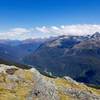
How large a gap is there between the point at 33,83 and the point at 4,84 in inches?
621

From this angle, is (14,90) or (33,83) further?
(33,83)

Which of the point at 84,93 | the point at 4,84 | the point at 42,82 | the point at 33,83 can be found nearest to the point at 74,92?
the point at 84,93

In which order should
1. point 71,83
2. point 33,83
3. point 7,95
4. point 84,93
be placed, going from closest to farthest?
1. point 7,95
2. point 84,93
3. point 33,83
4. point 71,83

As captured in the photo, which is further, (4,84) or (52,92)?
(4,84)

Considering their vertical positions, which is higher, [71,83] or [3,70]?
[3,70]

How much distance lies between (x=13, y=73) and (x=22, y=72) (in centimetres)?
553

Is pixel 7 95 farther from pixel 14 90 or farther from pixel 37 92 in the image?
pixel 37 92

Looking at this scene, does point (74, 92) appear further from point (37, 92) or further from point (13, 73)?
point (13, 73)

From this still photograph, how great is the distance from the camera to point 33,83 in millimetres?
74688

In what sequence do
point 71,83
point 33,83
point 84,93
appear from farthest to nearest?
point 71,83 → point 33,83 → point 84,93

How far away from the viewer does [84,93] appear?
68750 millimetres

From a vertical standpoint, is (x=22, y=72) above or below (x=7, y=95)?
above

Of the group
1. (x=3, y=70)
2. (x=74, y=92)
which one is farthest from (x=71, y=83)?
(x=3, y=70)

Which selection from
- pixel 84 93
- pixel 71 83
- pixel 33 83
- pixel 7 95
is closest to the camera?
pixel 7 95
